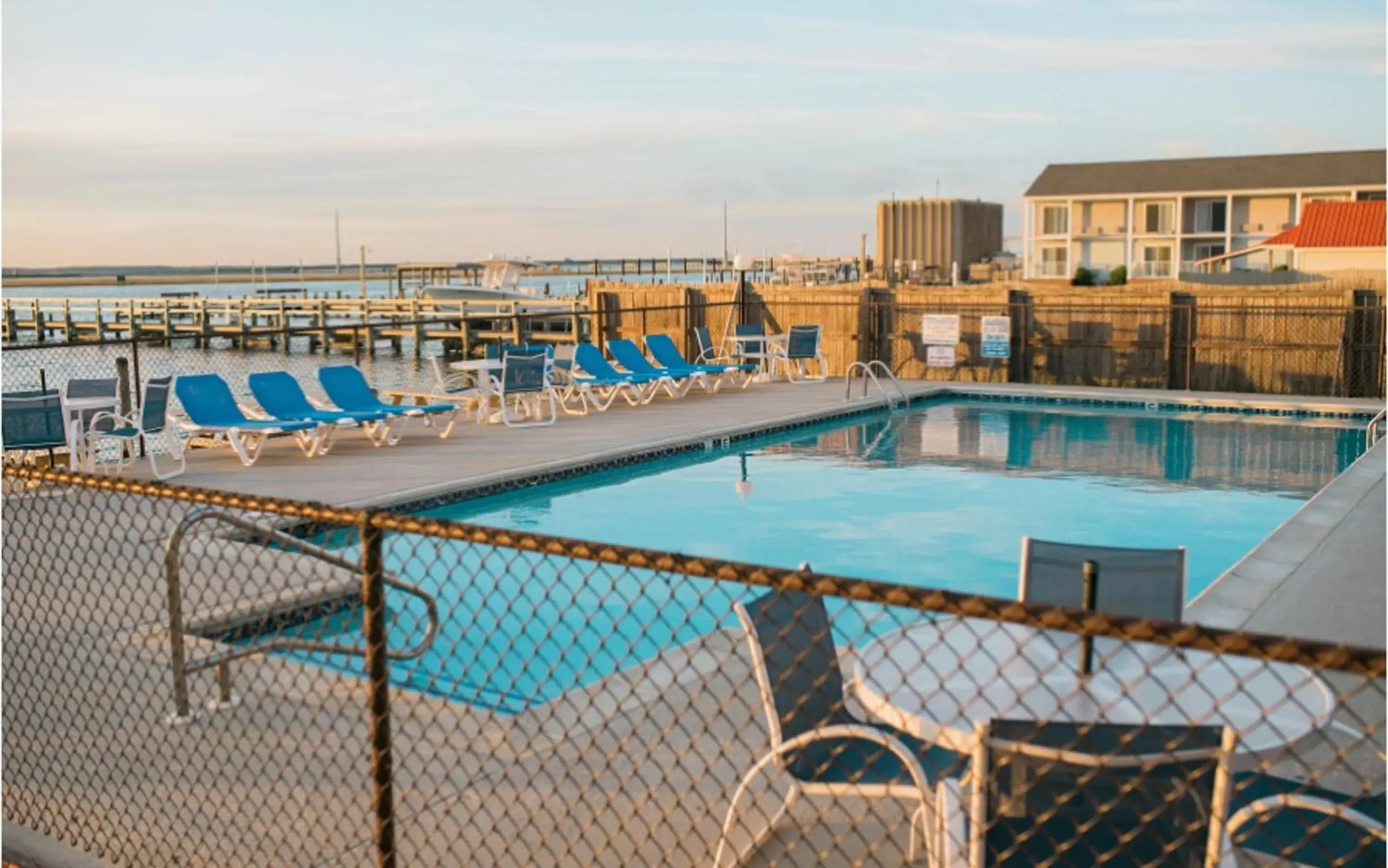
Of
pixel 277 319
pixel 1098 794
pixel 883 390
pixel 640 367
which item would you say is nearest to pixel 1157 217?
pixel 277 319

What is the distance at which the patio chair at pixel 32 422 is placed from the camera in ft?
30.9

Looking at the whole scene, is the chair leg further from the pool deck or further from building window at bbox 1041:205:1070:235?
building window at bbox 1041:205:1070:235

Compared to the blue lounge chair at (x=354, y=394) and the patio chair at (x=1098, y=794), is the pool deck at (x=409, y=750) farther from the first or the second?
the blue lounge chair at (x=354, y=394)

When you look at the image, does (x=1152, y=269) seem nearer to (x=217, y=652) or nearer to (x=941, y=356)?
(x=941, y=356)

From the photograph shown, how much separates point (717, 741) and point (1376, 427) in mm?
13001

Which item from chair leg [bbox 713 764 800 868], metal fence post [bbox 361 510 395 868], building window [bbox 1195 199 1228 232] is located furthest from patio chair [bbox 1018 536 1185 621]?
building window [bbox 1195 199 1228 232]

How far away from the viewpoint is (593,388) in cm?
1673

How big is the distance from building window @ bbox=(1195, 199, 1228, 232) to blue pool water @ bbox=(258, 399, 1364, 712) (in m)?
42.7

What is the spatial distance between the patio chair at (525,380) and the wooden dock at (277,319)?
24.2 m

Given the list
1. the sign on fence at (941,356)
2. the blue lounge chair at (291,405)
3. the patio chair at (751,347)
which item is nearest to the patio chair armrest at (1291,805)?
the blue lounge chair at (291,405)

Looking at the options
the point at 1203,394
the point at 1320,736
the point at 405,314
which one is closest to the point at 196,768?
the point at 1320,736

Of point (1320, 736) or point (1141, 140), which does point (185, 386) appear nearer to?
point (1320, 736)

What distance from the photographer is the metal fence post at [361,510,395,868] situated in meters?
2.63

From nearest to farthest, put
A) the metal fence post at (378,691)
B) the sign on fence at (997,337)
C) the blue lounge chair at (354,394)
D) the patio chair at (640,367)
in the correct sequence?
the metal fence post at (378,691) < the blue lounge chair at (354,394) < the patio chair at (640,367) < the sign on fence at (997,337)
